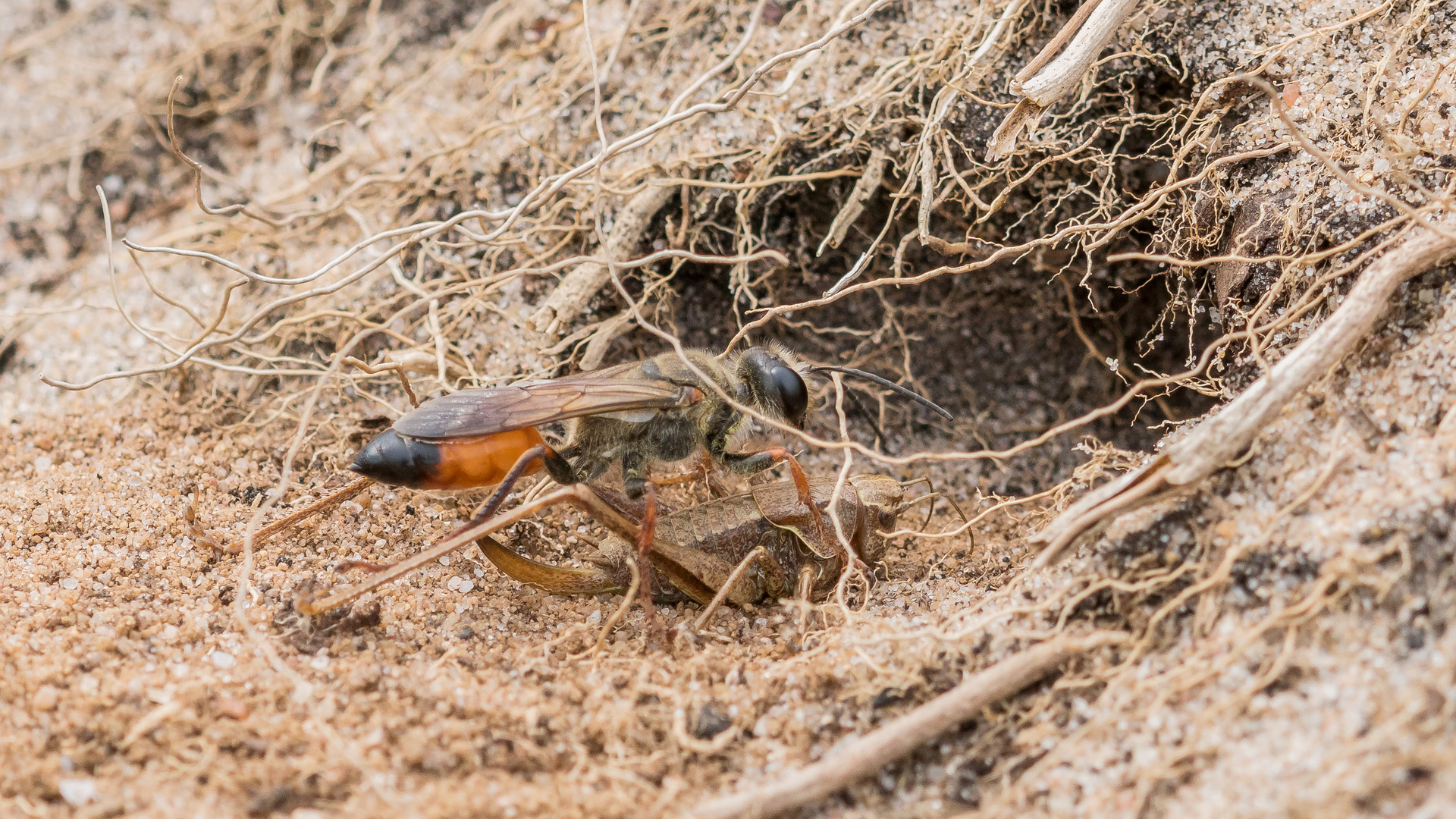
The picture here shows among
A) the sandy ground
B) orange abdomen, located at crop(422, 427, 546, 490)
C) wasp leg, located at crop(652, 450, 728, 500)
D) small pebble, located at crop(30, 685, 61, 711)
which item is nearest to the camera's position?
the sandy ground

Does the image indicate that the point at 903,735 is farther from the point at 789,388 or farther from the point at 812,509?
the point at 789,388

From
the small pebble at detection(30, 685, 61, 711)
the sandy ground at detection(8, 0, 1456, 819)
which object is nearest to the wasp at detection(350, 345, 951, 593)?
the sandy ground at detection(8, 0, 1456, 819)

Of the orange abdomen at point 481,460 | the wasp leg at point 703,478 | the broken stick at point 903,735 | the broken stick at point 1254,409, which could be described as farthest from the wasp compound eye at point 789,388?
the broken stick at point 903,735

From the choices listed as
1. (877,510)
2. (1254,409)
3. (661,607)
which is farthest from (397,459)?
(1254,409)

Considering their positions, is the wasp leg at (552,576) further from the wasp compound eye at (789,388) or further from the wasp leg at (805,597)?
the wasp compound eye at (789,388)

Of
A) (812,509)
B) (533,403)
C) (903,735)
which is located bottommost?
Answer: (903,735)

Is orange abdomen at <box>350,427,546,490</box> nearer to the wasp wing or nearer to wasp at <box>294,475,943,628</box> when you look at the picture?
the wasp wing

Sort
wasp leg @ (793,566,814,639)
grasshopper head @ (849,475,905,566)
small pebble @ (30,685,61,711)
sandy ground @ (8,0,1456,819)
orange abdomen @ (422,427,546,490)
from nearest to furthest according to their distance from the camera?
sandy ground @ (8,0,1456,819)
small pebble @ (30,685,61,711)
wasp leg @ (793,566,814,639)
orange abdomen @ (422,427,546,490)
grasshopper head @ (849,475,905,566)
